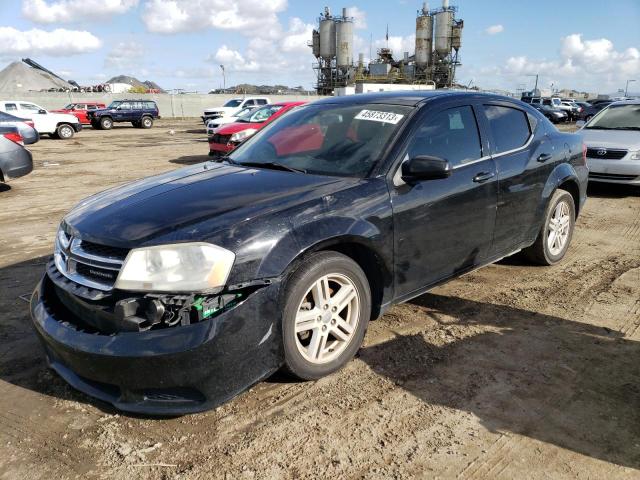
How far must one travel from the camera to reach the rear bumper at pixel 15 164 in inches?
347

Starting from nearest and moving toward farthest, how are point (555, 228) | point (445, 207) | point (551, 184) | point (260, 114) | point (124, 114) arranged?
1. point (445, 207)
2. point (551, 184)
3. point (555, 228)
4. point (260, 114)
5. point (124, 114)

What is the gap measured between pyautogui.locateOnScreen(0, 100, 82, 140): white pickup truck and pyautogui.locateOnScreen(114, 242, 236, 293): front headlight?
23032 millimetres

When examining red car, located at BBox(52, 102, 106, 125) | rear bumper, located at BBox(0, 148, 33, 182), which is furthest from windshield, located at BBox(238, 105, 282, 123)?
red car, located at BBox(52, 102, 106, 125)

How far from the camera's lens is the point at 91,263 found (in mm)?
2580

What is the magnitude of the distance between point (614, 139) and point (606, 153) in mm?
389

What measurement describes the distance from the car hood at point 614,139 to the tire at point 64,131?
71.5 ft

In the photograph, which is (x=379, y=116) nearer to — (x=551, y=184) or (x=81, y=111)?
(x=551, y=184)

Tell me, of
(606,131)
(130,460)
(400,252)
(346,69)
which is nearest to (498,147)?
(400,252)

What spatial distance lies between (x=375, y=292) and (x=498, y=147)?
5.68ft

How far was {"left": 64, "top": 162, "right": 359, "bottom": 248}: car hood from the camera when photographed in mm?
2523

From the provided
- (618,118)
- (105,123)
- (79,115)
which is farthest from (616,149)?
(79,115)

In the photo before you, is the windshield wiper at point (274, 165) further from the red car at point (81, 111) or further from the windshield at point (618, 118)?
the red car at point (81, 111)

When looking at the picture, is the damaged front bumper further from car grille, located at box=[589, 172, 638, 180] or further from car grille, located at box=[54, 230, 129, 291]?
car grille, located at box=[589, 172, 638, 180]

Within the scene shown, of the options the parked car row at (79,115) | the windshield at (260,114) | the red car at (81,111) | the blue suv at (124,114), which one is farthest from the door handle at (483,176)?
the red car at (81,111)
